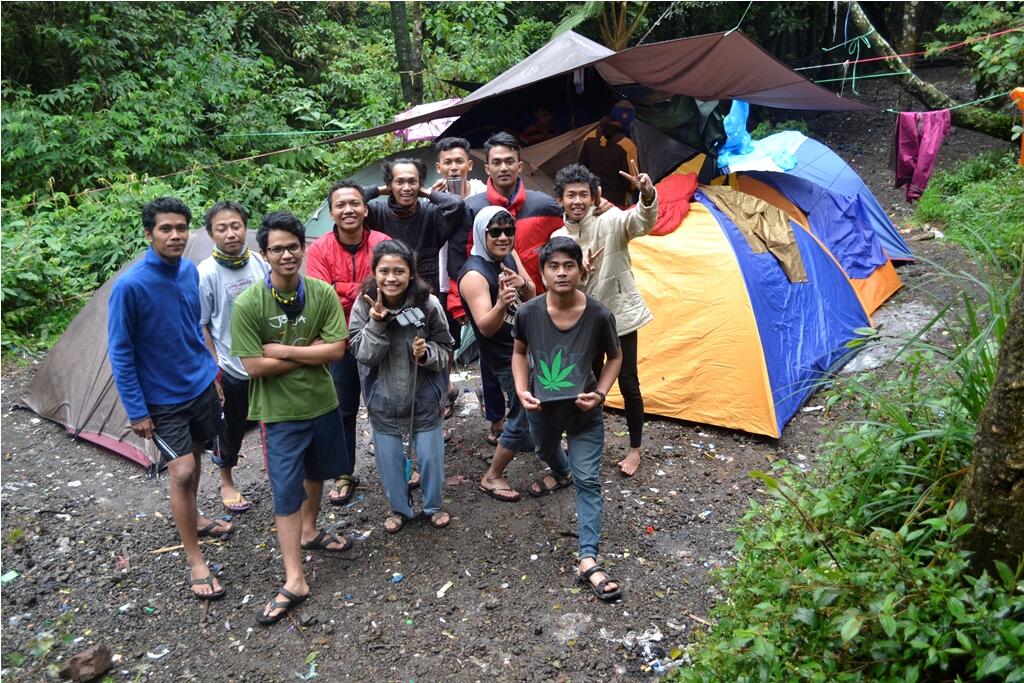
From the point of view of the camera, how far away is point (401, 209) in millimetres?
3904

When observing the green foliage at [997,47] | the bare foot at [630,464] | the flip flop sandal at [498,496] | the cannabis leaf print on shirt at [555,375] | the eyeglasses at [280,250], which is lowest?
the bare foot at [630,464]

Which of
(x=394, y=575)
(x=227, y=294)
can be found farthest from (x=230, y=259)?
(x=394, y=575)

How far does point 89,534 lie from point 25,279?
414 cm

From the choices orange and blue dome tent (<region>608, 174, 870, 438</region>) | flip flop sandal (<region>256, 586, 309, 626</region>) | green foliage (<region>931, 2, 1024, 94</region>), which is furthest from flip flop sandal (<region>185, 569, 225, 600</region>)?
green foliage (<region>931, 2, 1024, 94</region>)

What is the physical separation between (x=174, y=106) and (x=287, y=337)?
839 cm

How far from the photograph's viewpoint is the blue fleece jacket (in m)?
3.13

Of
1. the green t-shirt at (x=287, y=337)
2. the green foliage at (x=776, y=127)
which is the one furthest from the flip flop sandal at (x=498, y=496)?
the green foliage at (x=776, y=127)

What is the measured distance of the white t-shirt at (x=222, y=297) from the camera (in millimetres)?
3730

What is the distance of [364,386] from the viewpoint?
3570 mm

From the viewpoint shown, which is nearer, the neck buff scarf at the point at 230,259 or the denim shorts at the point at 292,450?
the denim shorts at the point at 292,450

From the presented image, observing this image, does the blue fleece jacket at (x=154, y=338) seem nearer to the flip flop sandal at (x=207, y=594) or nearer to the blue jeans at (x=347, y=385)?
the blue jeans at (x=347, y=385)

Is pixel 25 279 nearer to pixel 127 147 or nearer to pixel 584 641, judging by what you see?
pixel 127 147

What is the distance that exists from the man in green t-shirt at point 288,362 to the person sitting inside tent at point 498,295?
668mm

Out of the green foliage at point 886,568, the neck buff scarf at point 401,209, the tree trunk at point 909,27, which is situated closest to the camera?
the green foliage at point 886,568
